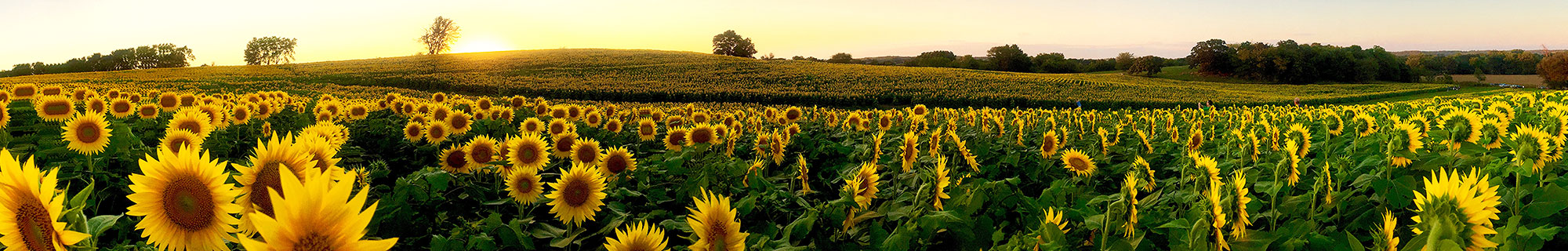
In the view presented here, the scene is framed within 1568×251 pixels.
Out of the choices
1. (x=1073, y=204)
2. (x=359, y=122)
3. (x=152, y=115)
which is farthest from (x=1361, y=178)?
(x=152, y=115)

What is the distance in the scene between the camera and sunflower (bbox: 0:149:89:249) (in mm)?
1188

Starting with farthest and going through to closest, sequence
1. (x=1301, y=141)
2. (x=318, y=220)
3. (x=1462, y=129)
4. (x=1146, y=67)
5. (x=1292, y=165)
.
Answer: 1. (x=1146, y=67)
2. (x=1301, y=141)
3. (x=1462, y=129)
4. (x=1292, y=165)
5. (x=318, y=220)

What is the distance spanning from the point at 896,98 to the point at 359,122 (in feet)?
123

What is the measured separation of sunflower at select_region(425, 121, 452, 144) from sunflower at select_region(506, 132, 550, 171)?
201 cm

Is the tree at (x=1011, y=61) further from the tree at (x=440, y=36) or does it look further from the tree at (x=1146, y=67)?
the tree at (x=440, y=36)

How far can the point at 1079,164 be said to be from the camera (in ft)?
13.0

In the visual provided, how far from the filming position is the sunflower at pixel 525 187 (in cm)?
286

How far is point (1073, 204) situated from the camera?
292 centimetres

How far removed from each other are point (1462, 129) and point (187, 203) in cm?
518

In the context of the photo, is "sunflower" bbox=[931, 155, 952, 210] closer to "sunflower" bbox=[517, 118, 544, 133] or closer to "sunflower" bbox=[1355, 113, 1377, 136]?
"sunflower" bbox=[517, 118, 544, 133]

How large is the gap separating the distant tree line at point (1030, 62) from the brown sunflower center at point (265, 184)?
8625 centimetres

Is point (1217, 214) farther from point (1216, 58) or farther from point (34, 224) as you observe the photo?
point (1216, 58)

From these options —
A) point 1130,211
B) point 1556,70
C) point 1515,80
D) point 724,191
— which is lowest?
point 1515,80

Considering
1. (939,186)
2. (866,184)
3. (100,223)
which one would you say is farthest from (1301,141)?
(100,223)
